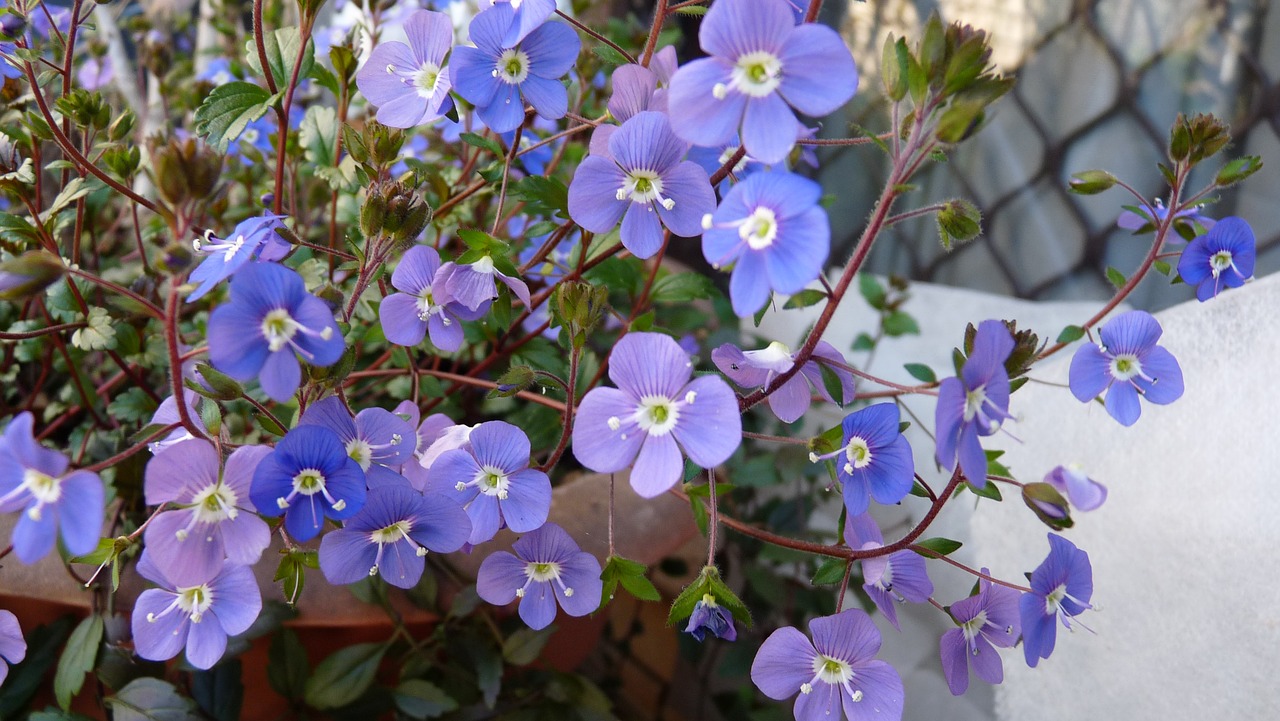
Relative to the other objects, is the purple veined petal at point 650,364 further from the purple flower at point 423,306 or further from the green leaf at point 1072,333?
the green leaf at point 1072,333

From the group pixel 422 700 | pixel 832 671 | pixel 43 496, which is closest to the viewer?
pixel 43 496

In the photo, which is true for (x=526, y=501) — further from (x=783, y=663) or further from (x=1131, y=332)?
(x=1131, y=332)

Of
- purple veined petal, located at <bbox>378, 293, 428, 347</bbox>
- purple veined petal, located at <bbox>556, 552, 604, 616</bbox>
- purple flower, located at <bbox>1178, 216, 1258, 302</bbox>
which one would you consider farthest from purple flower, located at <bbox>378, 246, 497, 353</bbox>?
purple flower, located at <bbox>1178, 216, 1258, 302</bbox>

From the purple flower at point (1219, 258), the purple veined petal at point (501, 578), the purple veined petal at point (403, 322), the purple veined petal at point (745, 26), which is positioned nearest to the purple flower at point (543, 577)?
the purple veined petal at point (501, 578)

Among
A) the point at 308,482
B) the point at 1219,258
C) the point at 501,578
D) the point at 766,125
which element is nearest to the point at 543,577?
the point at 501,578

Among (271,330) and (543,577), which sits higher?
(271,330)

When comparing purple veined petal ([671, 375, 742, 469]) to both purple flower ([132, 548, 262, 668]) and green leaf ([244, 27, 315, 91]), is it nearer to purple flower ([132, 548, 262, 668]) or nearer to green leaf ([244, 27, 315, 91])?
purple flower ([132, 548, 262, 668])

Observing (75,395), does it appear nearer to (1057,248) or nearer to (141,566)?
(141,566)

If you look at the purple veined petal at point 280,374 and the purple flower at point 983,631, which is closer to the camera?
the purple veined petal at point 280,374
